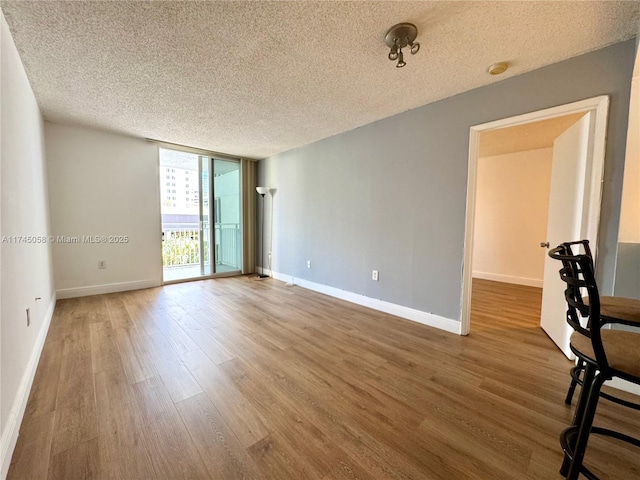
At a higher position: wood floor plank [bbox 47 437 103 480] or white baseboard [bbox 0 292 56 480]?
white baseboard [bbox 0 292 56 480]

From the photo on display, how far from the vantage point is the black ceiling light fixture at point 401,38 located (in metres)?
1.57

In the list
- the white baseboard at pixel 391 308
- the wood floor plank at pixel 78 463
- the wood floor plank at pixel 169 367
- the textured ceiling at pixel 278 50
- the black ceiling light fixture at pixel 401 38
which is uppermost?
the textured ceiling at pixel 278 50

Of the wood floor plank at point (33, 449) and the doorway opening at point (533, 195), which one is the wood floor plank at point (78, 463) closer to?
the wood floor plank at point (33, 449)

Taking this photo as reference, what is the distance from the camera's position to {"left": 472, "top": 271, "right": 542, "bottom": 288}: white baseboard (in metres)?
4.35

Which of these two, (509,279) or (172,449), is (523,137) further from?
(172,449)

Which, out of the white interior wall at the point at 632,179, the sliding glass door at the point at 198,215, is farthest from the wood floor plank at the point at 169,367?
the white interior wall at the point at 632,179

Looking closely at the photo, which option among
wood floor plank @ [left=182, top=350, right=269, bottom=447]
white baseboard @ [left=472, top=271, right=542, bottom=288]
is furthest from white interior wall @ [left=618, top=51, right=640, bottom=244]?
white baseboard @ [left=472, top=271, right=542, bottom=288]

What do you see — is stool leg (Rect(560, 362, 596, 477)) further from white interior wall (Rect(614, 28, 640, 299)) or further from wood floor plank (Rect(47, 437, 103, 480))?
wood floor plank (Rect(47, 437, 103, 480))

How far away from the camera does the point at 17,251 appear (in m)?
1.61

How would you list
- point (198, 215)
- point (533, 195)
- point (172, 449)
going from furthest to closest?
point (198, 215) < point (533, 195) < point (172, 449)

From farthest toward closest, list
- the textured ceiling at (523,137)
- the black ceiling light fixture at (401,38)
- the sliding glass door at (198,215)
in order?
the sliding glass door at (198,215)
the textured ceiling at (523,137)
the black ceiling light fixture at (401,38)

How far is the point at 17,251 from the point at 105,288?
2471mm

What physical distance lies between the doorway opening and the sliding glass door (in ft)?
13.5

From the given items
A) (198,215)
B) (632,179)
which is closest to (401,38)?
(632,179)
